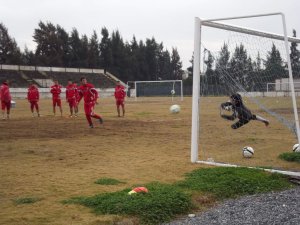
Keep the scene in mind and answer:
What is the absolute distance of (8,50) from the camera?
275 ft

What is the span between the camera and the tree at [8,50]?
8262 cm

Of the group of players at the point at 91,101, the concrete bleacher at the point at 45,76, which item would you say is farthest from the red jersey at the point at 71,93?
the concrete bleacher at the point at 45,76

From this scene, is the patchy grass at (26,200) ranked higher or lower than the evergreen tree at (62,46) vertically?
lower

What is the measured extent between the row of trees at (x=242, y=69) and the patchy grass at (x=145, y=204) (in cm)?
414

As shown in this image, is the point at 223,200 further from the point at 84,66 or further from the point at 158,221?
the point at 84,66

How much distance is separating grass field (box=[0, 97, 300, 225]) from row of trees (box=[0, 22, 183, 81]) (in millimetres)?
72076

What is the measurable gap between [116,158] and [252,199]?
405 centimetres

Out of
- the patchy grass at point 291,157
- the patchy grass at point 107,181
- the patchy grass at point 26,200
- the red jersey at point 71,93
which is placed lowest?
the patchy grass at point 26,200

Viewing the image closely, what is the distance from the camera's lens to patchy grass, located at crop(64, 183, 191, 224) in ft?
19.0

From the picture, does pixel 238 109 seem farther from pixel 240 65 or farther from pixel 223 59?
pixel 223 59

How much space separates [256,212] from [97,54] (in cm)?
9141

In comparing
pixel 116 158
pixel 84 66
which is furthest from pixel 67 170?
pixel 84 66

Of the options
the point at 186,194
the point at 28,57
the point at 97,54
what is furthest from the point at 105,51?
the point at 186,194

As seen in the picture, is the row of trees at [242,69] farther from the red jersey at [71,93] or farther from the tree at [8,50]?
the tree at [8,50]
